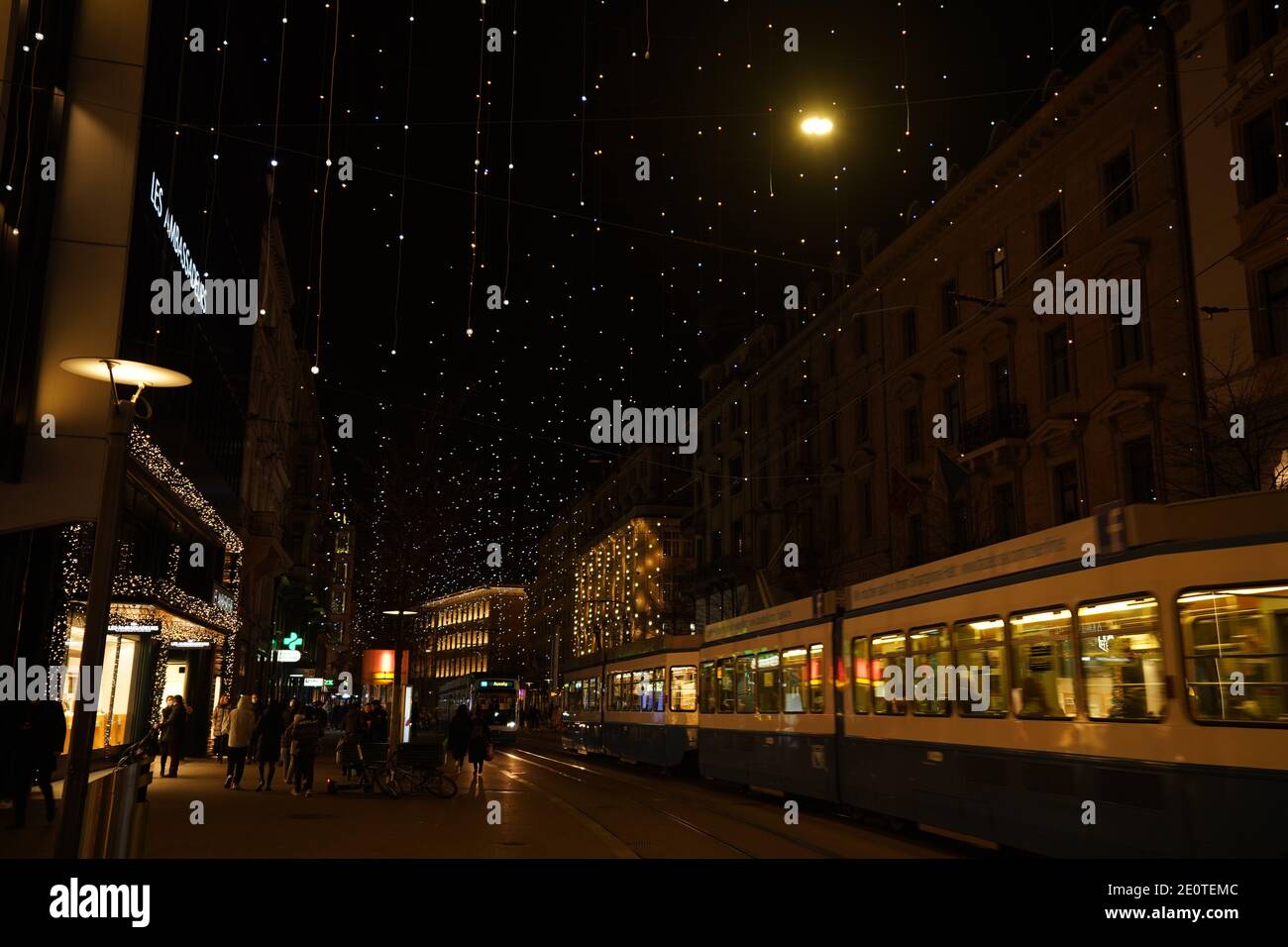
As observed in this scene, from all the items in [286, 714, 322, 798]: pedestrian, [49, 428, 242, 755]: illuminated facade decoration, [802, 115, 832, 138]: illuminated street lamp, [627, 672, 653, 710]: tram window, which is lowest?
[286, 714, 322, 798]: pedestrian

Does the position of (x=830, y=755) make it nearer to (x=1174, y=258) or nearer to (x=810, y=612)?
(x=810, y=612)

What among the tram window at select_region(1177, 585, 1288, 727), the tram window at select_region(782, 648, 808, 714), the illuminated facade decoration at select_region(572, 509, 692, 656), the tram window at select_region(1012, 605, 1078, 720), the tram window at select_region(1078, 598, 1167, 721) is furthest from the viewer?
the illuminated facade decoration at select_region(572, 509, 692, 656)

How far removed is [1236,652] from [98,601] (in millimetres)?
8499

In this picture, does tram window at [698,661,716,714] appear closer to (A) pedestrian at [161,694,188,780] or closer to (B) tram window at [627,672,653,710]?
(B) tram window at [627,672,653,710]

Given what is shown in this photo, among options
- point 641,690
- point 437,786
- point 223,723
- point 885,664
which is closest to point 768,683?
point 885,664

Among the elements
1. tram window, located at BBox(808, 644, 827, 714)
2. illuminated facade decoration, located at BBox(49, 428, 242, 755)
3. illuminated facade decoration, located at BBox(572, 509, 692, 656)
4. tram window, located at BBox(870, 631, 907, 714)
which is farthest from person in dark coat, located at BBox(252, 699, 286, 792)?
illuminated facade decoration, located at BBox(572, 509, 692, 656)

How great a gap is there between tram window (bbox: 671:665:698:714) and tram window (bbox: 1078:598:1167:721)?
14662 mm

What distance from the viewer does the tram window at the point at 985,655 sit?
11680 mm

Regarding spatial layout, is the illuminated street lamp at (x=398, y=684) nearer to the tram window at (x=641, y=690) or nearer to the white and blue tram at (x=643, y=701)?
the white and blue tram at (x=643, y=701)

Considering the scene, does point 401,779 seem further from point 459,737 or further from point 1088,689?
point 1088,689

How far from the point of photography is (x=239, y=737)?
62.3 feet

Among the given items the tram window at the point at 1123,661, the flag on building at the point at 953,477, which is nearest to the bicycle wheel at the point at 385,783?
the flag on building at the point at 953,477

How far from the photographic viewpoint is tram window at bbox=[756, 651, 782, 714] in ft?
61.2
